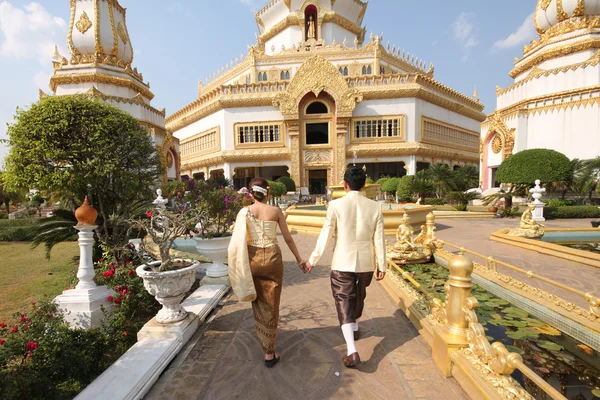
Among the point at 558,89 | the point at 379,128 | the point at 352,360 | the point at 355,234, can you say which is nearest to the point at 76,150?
the point at 355,234

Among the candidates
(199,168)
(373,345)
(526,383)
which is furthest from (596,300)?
(199,168)

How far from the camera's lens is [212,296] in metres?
4.14

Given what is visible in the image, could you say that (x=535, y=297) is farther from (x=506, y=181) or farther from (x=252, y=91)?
(x=252, y=91)

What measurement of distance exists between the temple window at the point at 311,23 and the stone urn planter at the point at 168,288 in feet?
105

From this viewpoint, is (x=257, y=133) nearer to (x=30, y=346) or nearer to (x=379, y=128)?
(x=379, y=128)

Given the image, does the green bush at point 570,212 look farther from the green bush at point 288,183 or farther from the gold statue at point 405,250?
the green bush at point 288,183

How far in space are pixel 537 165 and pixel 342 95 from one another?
14.2m

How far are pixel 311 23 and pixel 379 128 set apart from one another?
1464 cm

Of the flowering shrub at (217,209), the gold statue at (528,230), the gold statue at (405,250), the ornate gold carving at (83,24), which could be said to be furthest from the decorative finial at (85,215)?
the ornate gold carving at (83,24)

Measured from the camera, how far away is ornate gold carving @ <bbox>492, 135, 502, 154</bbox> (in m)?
21.4

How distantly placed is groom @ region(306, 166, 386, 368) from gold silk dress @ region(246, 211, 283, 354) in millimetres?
357

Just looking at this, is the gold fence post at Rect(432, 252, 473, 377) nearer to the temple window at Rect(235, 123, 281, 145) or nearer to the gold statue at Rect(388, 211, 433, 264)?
the gold statue at Rect(388, 211, 433, 264)

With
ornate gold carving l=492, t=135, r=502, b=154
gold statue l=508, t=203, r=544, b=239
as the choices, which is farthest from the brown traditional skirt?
ornate gold carving l=492, t=135, r=502, b=154

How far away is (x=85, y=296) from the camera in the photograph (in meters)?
3.87
